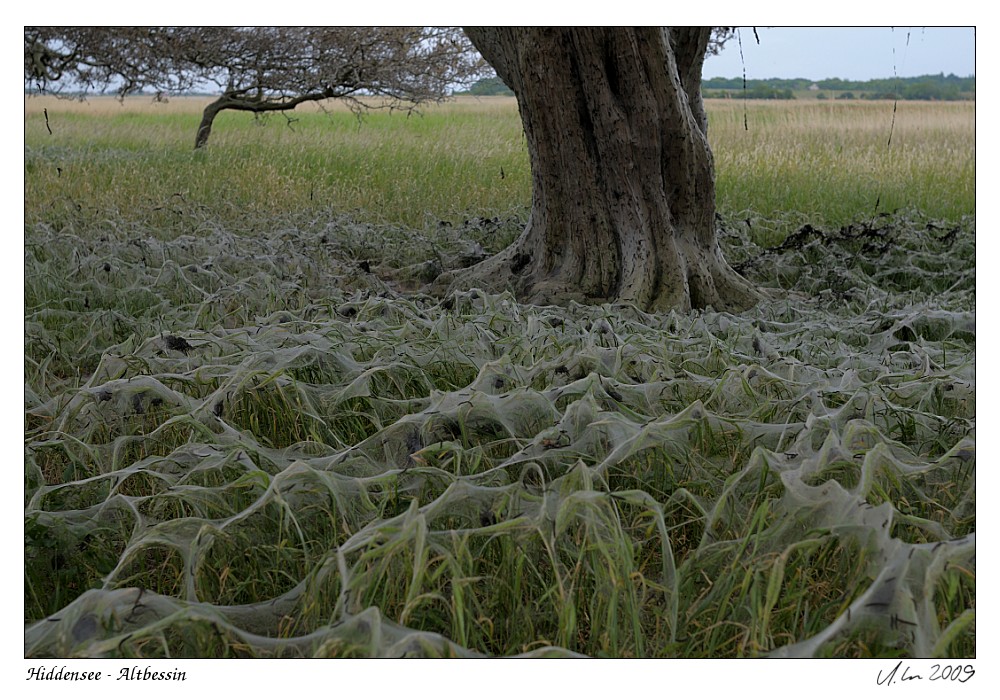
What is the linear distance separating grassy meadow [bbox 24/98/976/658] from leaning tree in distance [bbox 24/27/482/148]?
4.52m

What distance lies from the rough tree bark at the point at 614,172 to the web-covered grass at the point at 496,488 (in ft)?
3.59

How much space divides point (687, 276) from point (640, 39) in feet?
4.20

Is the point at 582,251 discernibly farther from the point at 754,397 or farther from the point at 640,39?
the point at 754,397

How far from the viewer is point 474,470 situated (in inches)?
86.0

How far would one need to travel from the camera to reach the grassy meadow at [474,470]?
1632 mm
